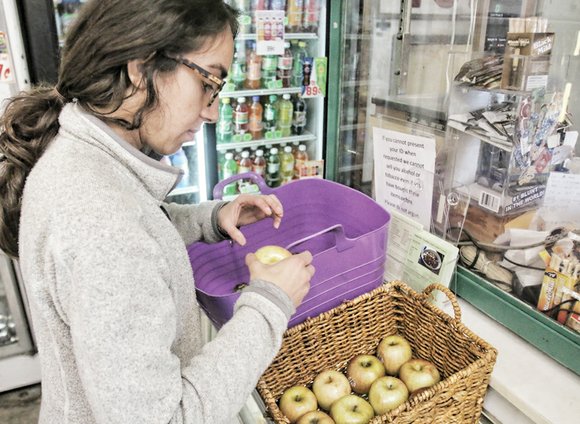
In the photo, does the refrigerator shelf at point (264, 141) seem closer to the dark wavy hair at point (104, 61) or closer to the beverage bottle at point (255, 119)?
the beverage bottle at point (255, 119)

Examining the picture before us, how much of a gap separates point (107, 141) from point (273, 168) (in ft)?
6.76

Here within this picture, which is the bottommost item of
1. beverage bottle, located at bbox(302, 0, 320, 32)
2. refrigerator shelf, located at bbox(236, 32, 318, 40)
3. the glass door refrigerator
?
the glass door refrigerator

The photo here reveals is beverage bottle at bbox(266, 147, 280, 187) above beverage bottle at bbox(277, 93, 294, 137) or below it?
below

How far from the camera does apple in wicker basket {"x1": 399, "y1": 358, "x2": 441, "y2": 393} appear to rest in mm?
1178

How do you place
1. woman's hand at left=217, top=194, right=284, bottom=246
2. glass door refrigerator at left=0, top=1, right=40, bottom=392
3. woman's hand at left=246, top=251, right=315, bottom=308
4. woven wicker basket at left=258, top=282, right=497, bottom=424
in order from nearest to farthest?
woman's hand at left=246, top=251, right=315, bottom=308, woven wicker basket at left=258, top=282, right=497, bottom=424, woman's hand at left=217, top=194, right=284, bottom=246, glass door refrigerator at left=0, top=1, right=40, bottom=392

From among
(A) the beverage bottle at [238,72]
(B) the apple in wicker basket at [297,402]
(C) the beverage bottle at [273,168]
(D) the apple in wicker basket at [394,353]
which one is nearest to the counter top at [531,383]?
(D) the apple in wicker basket at [394,353]

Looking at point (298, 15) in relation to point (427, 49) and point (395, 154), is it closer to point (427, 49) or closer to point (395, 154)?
point (427, 49)

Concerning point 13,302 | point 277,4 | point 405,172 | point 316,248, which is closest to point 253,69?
point 277,4

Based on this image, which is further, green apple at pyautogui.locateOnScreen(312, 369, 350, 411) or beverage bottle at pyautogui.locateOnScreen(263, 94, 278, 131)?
beverage bottle at pyautogui.locateOnScreen(263, 94, 278, 131)

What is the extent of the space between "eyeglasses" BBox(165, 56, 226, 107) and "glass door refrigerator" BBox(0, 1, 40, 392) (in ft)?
4.25

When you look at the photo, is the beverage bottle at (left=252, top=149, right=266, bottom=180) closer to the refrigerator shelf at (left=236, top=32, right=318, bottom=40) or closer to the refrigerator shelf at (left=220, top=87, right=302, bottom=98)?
the refrigerator shelf at (left=220, top=87, right=302, bottom=98)

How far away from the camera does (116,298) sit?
648 millimetres

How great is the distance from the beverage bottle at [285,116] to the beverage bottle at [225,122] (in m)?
0.29

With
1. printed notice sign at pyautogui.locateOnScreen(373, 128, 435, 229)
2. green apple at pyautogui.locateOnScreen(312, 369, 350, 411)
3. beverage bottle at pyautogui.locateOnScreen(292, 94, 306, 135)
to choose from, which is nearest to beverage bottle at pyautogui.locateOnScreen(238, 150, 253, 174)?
beverage bottle at pyautogui.locateOnScreen(292, 94, 306, 135)
